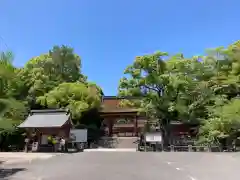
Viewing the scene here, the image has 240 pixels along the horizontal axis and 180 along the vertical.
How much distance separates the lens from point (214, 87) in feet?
97.7

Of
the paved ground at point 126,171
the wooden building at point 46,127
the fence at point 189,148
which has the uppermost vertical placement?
the wooden building at point 46,127

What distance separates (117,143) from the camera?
36.2m

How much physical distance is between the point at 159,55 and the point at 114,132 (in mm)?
17424

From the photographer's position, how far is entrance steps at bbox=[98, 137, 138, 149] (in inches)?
1379

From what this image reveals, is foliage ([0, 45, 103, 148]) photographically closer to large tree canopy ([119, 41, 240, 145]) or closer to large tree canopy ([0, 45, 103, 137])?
large tree canopy ([0, 45, 103, 137])

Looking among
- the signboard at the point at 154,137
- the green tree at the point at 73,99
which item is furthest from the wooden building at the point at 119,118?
the signboard at the point at 154,137

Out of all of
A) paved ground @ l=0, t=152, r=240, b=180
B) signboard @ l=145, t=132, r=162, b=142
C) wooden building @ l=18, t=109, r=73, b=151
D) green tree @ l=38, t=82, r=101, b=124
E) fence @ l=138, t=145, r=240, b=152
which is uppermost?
green tree @ l=38, t=82, r=101, b=124

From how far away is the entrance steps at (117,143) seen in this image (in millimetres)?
35031

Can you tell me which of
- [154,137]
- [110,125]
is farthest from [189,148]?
[110,125]

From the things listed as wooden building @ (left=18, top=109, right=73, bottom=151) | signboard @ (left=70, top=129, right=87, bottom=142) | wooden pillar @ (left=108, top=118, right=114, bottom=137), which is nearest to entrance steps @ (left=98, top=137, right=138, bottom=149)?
wooden pillar @ (left=108, top=118, right=114, bottom=137)

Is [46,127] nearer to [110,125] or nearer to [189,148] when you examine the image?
[189,148]

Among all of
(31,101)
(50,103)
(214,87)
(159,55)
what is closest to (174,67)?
(159,55)

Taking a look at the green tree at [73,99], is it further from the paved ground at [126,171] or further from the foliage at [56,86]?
the paved ground at [126,171]

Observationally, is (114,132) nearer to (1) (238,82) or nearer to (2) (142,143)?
(2) (142,143)
